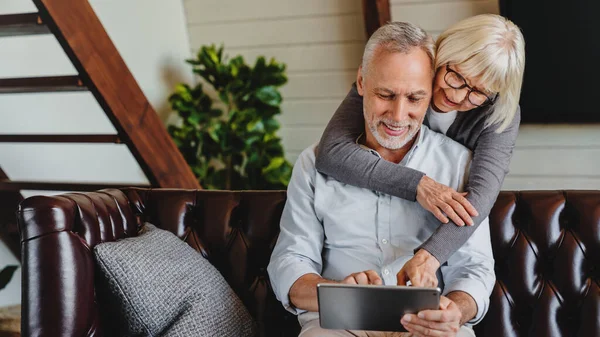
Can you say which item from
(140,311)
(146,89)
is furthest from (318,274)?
(146,89)

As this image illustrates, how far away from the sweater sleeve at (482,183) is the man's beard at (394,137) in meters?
0.18

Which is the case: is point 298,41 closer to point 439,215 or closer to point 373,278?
point 439,215

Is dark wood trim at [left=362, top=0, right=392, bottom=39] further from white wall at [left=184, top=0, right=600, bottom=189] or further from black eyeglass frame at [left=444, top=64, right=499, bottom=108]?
black eyeglass frame at [left=444, top=64, right=499, bottom=108]

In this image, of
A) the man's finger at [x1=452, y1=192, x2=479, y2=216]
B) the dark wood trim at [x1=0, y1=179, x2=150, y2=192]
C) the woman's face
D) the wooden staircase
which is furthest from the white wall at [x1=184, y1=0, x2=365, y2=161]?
the man's finger at [x1=452, y1=192, x2=479, y2=216]

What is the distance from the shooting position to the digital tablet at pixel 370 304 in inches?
55.6

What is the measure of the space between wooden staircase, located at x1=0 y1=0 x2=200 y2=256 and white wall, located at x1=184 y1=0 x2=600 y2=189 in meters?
1.09

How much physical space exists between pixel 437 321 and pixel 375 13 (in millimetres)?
2023

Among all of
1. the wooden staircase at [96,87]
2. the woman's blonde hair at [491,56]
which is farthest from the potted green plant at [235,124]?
the woman's blonde hair at [491,56]

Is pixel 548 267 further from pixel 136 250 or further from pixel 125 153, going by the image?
pixel 125 153

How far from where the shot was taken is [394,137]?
1.83 m

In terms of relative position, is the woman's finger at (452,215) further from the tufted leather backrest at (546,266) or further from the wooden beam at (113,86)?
the wooden beam at (113,86)

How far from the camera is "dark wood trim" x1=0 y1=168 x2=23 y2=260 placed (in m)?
3.20

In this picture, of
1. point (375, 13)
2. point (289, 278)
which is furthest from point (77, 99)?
point (289, 278)

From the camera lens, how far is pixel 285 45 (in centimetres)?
374
